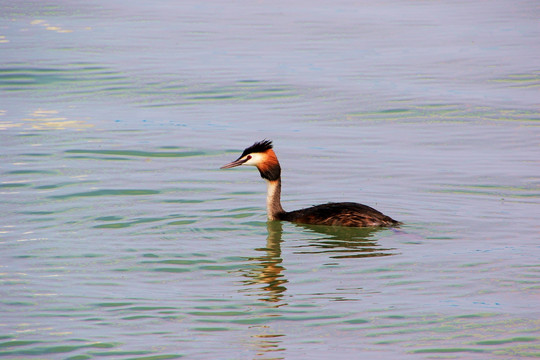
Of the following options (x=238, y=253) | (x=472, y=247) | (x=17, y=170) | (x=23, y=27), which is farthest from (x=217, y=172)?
(x=23, y=27)

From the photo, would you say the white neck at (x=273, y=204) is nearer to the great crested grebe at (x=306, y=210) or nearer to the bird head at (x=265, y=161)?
the great crested grebe at (x=306, y=210)

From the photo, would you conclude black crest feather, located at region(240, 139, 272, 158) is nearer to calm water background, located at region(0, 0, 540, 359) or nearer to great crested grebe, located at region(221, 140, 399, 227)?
great crested grebe, located at region(221, 140, 399, 227)

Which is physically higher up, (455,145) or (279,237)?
(455,145)

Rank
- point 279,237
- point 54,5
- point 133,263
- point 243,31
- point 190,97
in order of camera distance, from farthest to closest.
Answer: point 54,5 → point 243,31 → point 190,97 → point 279,237 → point 133,263

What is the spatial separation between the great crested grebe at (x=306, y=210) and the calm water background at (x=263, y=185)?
15 centimetres

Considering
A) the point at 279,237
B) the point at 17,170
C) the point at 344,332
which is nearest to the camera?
the point at 344,332

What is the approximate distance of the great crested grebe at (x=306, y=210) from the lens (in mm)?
11593

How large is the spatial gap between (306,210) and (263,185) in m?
1.98

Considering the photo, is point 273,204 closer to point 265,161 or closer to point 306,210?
point 306,210

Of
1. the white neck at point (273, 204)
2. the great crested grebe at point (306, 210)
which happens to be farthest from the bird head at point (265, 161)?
the white neck at point (273, 204)

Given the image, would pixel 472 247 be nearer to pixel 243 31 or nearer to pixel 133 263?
pixel 133 263

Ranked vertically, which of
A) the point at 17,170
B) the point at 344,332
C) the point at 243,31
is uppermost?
the point at 243,31

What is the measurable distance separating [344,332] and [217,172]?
6498 millimetres

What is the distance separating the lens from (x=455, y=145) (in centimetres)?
1587
